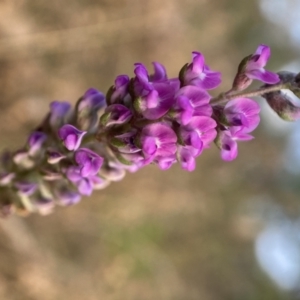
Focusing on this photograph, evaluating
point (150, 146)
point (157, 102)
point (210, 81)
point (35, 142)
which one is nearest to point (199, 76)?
point (210, 81)

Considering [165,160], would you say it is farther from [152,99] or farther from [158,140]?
[152,99]

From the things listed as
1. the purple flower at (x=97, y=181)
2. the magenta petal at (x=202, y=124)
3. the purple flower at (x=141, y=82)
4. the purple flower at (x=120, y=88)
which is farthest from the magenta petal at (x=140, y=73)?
the purple flower at (x=97, y=181)

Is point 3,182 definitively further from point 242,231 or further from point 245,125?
point 242,231

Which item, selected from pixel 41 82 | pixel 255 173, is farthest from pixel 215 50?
pixel 41 82

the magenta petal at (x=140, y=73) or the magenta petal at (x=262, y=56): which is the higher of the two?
the magenta petal at (x=140, y=73)

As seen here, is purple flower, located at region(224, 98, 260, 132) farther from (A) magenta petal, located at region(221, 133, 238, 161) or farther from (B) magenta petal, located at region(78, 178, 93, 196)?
(B) magenta petal, located at region(78, 178, 93, 196)

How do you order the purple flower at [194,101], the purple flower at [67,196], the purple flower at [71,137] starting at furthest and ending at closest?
the purple flower at [67,196], the purple flower at [71,137], the purple flower at [194,101]

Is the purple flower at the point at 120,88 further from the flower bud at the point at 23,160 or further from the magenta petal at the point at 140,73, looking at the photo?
the flower bud at the point at 23,160
